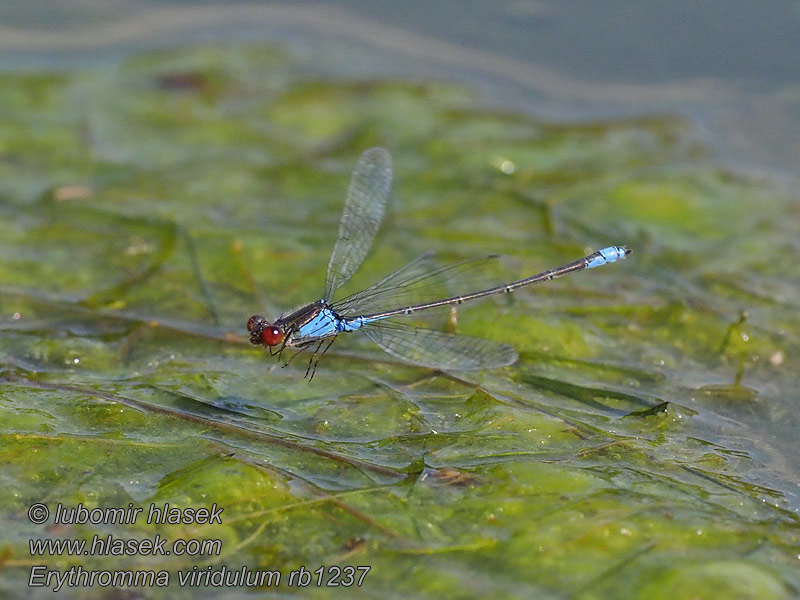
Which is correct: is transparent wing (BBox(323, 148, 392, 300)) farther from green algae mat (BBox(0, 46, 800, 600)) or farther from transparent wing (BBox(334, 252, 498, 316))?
green algae mat (BBox(0, 46, 800, 600))

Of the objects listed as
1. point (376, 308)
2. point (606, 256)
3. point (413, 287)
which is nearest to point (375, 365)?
point (376, 308)

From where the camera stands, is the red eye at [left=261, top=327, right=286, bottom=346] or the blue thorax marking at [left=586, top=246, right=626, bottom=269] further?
the blue thorax marking at [left=586, top=246, right=626, bottom=269]

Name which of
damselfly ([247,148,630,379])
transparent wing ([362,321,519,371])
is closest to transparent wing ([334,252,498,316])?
damselfly ([247,148,630,379])

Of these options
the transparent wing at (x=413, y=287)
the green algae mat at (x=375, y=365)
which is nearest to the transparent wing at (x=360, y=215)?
the transparent wing at (x=413, y=287)

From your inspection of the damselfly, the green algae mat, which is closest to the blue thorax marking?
the damselfly

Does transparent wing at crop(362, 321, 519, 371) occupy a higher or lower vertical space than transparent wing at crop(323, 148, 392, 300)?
lower

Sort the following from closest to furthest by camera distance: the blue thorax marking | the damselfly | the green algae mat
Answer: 1. the green algae mat
2. the damselfly
3. the blue thorax marking

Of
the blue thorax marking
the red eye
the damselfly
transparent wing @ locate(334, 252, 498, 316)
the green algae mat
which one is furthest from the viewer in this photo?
the blue thorax marking

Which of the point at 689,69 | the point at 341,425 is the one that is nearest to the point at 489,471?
the point at 341,425
